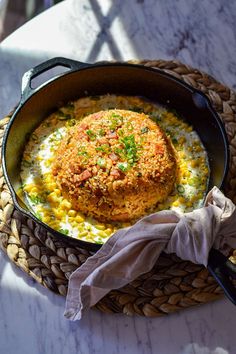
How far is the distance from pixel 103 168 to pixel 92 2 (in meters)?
0.82

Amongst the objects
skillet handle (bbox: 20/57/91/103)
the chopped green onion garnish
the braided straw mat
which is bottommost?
the braided straw mat

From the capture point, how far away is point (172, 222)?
4.81ft

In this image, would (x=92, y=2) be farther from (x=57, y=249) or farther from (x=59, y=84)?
(x=57, y=249)

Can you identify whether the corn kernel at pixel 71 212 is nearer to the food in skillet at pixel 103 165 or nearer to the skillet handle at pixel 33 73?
the food in skillet at pixel 103 165

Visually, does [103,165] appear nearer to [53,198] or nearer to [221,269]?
[53,198]

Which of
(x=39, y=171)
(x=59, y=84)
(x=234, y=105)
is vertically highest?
(x=59, y=84)

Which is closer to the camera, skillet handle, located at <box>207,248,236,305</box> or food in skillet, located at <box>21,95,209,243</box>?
skillet handle, located at <box>207,248,236,305</box>

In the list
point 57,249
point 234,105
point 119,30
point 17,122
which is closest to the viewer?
point 57,249

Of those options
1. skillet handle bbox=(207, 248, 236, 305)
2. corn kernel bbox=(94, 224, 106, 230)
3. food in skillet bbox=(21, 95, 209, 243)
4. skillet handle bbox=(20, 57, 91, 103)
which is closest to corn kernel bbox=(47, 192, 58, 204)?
food in skillet bbox=(21, 95, 209, 243)

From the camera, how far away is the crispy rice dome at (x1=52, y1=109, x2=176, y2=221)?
1.63m

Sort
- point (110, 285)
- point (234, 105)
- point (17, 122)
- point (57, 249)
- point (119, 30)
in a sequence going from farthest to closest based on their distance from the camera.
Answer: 1. point (119, 30)
2. point (234, 105)
3. point (17, 122)
4. point (57, 249)
5. point (110, 285)

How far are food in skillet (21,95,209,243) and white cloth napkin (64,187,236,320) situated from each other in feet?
0.58

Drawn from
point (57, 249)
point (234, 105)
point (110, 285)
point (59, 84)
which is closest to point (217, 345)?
point (110, 285)

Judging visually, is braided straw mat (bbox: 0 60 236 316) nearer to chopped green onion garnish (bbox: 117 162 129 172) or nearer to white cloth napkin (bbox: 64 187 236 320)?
white cloth napkin (bbox: 64 187 236 320)
